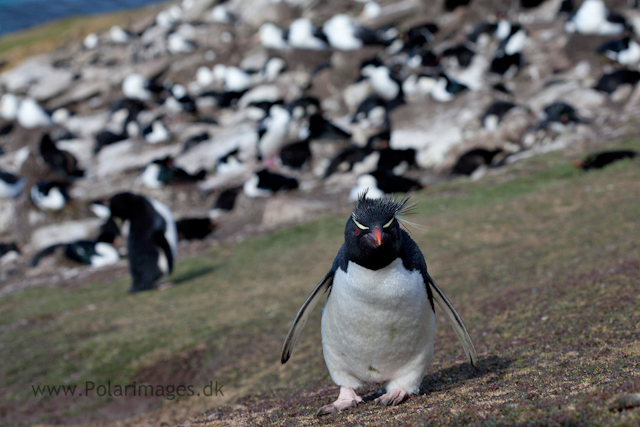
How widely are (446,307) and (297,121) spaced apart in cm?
1626

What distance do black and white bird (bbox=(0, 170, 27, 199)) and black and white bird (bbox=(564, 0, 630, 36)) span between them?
57.6ft

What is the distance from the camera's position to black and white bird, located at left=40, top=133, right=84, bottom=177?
61.8ft

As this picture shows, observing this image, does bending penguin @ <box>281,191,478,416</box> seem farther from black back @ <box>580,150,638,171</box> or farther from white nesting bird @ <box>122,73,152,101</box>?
white nesting bird @ <box>122,73,152,101</box>

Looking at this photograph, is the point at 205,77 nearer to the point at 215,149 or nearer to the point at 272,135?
the point at 215,149

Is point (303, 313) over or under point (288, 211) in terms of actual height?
over

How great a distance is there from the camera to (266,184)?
14281mm

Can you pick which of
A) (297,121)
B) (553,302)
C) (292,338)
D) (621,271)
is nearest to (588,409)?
(292,338)

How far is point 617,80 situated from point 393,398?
13.9 metres

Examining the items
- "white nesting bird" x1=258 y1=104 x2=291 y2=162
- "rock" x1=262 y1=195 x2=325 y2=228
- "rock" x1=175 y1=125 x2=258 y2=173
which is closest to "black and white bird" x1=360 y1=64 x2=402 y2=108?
"white nesting bird" x1=258 y1=104 x2=291 y2=162

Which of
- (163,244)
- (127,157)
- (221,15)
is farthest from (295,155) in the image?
(221,15)

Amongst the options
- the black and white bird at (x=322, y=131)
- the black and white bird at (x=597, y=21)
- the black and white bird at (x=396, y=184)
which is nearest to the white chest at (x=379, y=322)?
the black and white bird at (x=396, y=184)

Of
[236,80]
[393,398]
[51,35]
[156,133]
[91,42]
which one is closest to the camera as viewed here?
[393,398]

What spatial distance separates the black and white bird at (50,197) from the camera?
1638cm

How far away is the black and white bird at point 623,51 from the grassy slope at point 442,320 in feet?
21.9
